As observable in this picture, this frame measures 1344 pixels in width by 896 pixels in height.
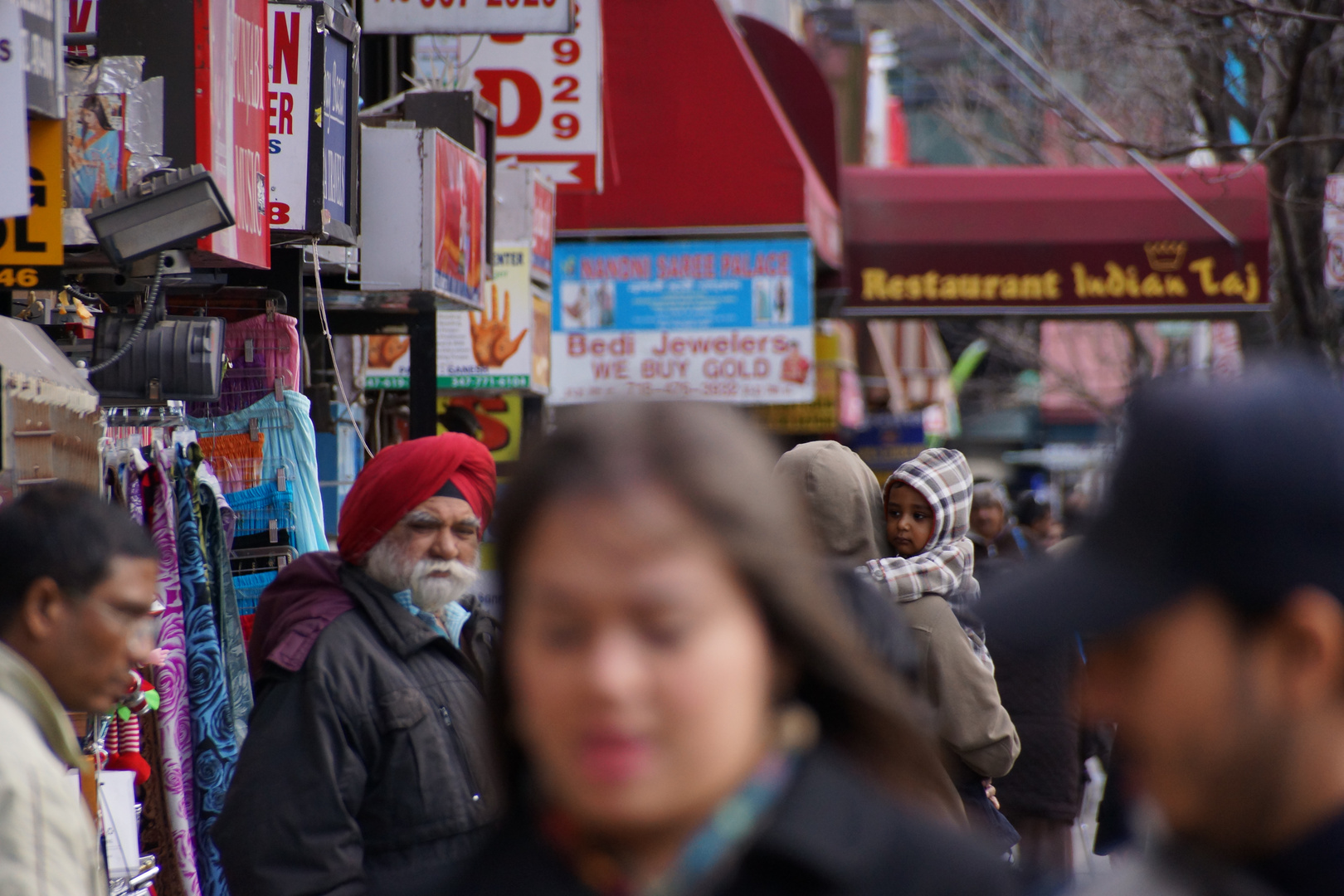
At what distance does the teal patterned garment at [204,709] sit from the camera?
15.5 ft

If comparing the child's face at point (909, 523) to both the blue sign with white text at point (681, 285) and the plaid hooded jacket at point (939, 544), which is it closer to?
the plaid hooded jacket at point (939, 544)

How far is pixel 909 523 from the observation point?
15.8 ft

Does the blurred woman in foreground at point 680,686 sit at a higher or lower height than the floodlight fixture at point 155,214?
lower

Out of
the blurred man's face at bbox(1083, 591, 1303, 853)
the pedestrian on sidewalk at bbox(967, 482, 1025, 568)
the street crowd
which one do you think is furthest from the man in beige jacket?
the pedestrian on sidewalk at bbox(967, 482, 1025, 568)

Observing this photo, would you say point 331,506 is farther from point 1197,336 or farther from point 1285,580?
point 1197,336

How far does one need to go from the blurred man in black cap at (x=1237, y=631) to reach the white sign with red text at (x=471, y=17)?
6.06 m

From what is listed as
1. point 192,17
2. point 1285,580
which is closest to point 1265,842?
point 1285,580

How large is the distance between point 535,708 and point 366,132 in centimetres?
519

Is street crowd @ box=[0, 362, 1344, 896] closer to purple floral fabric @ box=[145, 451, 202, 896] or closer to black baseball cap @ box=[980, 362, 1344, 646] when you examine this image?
black baseball cap @ box=[980, 362, 1344, 646]

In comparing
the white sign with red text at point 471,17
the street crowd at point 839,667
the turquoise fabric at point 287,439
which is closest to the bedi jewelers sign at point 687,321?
the white sign with red text at point 471,17

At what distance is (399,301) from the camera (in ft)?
21.9

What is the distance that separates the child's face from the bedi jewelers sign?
4920 millimetres

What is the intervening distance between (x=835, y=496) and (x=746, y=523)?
3.06m

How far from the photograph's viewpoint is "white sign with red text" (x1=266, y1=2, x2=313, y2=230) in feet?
17.3
